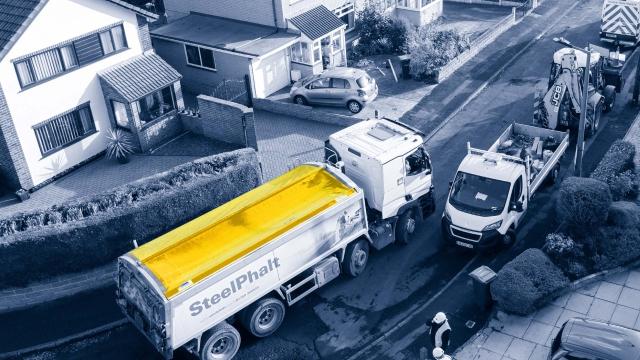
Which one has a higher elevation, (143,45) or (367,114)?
(143,45)

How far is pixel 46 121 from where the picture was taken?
27.1m

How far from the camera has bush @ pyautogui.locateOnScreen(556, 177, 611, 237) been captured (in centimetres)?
2038

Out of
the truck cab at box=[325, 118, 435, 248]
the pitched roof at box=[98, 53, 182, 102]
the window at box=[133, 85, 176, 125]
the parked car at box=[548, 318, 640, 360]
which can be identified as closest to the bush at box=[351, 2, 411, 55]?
the window at box=[133, 85, 176, 125]

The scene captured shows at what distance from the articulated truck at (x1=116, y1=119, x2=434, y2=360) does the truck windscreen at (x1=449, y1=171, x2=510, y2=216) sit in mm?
1118

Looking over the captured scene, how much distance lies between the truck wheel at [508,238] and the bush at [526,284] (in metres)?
2.26

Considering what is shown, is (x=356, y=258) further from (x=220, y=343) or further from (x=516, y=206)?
(x=516, y=206)

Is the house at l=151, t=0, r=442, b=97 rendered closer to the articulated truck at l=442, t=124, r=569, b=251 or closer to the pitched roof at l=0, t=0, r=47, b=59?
the pitched roof at l=0, t=0, r=47, b=59

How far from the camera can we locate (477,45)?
37531 millimetres

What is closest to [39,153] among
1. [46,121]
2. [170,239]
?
[46,121]

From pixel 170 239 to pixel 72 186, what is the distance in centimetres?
1062

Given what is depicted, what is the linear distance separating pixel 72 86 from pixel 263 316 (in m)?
14.4

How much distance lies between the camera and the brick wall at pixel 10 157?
84.0 ft

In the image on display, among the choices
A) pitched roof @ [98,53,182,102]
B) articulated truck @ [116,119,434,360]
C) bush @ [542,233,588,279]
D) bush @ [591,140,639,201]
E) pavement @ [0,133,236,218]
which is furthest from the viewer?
pitched roof @ [98,53,182,102]

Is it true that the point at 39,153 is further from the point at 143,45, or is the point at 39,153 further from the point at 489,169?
the point at 489,169
